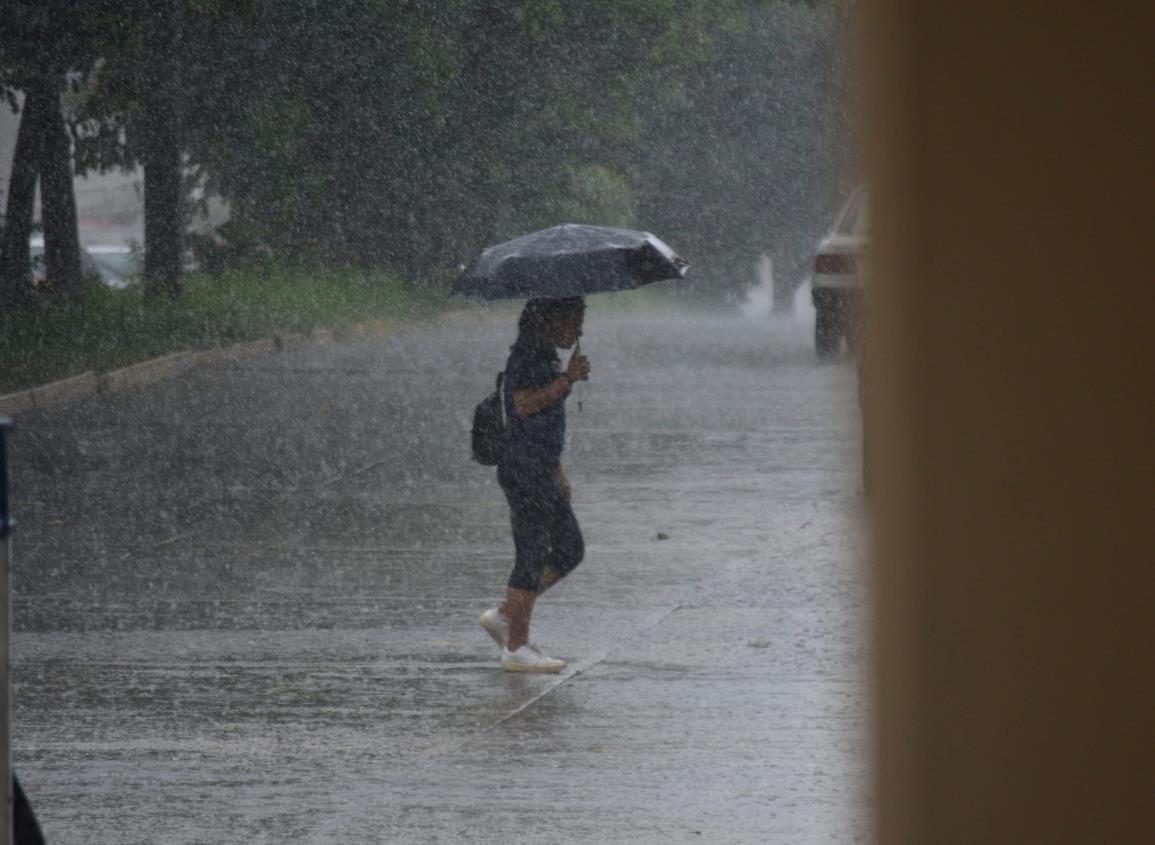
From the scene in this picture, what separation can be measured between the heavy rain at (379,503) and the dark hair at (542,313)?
0.02 m

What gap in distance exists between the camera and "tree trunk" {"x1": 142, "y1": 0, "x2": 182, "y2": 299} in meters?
28.3

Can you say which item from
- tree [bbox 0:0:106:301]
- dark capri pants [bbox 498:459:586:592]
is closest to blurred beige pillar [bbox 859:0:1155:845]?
dark capri pants [bbox 498:459:586:592]

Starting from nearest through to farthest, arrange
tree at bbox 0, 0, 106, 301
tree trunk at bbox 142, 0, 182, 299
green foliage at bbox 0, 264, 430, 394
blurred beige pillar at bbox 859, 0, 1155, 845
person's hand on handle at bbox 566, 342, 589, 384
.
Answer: blurred beige pillar at bbox 859, 0, 1155, 845, person's hand on handle at bbox 566, 342, 589, 384, green foliage at bbox 0, 264, 430, 394, tree at bbox 0, 0, 106, 301, tree trunk at bbox 142, 0, 182, 299

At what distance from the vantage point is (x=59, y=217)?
Answer: 27516mm

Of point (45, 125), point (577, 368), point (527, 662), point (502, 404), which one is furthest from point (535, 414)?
point (45, 125)

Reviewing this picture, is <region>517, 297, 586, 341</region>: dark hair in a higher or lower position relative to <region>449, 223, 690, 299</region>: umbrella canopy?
lower

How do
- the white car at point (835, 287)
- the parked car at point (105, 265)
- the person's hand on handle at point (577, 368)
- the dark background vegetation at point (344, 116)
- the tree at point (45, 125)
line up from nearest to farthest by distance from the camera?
the person's hand on handle at point (577, 368) < the white car at point (835, 287) < the tree at point (45, 125) < the dark background vegetation at point (344, 116) < the parked car at point (105, 265)

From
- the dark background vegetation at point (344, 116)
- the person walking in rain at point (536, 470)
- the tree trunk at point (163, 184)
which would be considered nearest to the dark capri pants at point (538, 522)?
the person walking in rain at point (536, 470)

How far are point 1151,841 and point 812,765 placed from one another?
395 cm

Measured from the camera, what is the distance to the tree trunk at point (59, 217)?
2698 centimetres

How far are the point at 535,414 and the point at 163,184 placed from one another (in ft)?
72.7

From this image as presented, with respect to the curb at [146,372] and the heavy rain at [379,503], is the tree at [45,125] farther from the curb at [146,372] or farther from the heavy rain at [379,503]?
the curb at [146,372]

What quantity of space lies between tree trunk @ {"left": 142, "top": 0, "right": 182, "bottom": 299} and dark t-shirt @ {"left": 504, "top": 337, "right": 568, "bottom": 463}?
21.2 m

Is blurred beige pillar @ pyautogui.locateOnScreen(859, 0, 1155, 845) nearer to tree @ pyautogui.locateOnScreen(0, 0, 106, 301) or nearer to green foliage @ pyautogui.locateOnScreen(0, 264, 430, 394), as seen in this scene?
green foliage @ pyautogui.locateOnScreen(0, 264, 430, 394)
